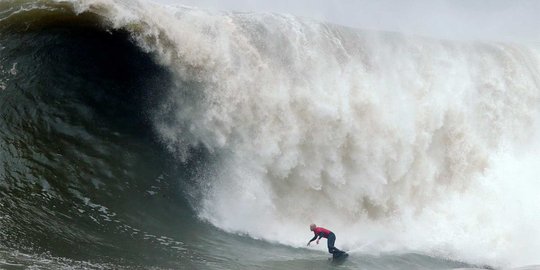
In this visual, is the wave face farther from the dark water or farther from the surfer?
the surfer

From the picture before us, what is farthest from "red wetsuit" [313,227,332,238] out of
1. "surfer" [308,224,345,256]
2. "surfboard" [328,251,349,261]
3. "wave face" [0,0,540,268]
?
"wave face" [0,0,540,268]

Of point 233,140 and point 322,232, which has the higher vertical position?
point 233,140

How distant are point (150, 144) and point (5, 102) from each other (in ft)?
9.13

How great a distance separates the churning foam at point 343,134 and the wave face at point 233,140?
0.13ft

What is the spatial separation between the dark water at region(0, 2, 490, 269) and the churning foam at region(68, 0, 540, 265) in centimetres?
56

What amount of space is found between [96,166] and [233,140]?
2.84 m

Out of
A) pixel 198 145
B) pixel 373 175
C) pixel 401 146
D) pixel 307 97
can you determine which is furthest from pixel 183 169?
pixel 401 146

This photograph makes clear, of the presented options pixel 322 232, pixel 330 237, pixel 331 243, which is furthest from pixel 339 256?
pixel 322 232

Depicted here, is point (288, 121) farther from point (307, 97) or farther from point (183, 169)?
point (183, 169)

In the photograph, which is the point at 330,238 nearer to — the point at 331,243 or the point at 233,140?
the point at 331,243

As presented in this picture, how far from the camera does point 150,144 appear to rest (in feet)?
37.1

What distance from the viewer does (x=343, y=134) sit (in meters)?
12.6

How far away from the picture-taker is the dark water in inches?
324

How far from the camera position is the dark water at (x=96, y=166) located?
27.0ft
